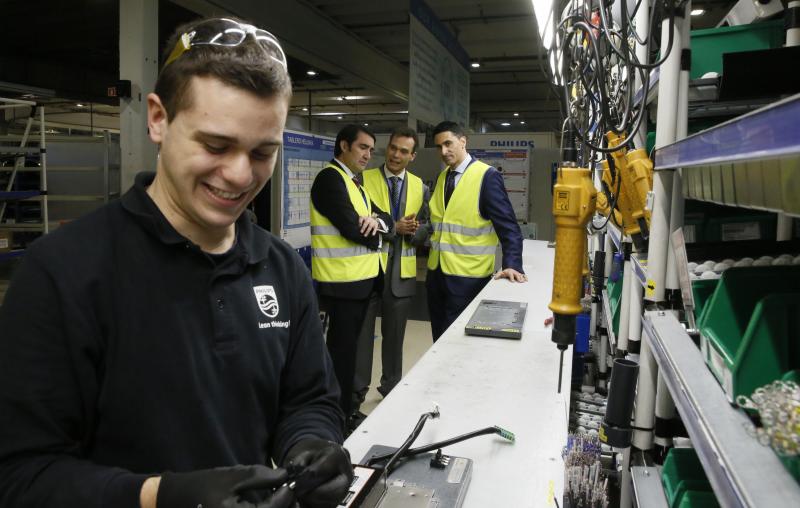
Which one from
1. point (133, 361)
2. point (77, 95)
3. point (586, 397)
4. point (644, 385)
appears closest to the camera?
point (133, 361)

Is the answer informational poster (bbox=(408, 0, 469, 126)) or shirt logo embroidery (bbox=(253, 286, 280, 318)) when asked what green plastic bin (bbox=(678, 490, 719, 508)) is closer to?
shirt logo embroidery (bbox=(253, 286, 280, 318))

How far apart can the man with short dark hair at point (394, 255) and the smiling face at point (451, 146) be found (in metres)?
0.19

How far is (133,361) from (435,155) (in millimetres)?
6311

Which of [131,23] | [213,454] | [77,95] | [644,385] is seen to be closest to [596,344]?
[644,385]

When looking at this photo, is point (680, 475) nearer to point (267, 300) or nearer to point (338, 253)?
point (267, 300)

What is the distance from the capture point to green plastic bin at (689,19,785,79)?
153cm

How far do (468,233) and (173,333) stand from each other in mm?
2551

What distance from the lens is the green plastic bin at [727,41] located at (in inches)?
60.2

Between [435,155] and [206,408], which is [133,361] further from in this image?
[435,155]

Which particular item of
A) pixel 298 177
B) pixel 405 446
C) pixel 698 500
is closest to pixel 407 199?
pixel 298 177

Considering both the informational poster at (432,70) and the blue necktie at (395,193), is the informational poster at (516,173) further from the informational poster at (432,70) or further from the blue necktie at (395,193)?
the blue necktie at (395,193)

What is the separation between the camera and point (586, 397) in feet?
9.77

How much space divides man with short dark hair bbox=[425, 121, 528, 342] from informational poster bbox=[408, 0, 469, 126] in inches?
73.9

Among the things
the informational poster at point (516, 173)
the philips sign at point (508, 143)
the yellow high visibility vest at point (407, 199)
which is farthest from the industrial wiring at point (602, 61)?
the philips sign at point (508, 143)
